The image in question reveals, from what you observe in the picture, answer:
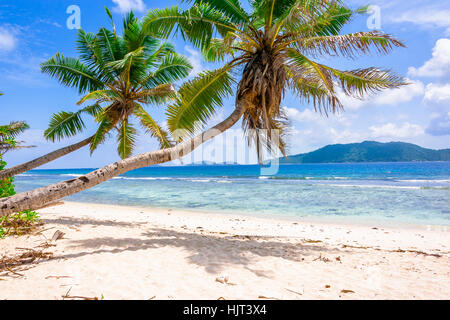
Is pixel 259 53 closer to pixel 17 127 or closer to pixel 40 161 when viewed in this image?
pixel 40 161

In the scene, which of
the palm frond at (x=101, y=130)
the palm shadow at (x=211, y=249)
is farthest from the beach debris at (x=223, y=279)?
the palm frond at (x=101, y=130)

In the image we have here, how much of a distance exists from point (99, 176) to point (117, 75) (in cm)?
651

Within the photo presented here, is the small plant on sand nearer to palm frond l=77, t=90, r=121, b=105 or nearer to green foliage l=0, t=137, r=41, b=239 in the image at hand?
green foliage l=0, t=137, r=41, b=239

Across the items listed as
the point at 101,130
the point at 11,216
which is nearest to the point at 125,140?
the point at 101,130

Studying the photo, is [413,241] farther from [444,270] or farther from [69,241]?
[69,241]

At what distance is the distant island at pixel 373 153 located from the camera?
103m

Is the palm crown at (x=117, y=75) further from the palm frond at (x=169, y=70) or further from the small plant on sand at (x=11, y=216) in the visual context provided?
the small plant on sand at (x=11, y=216)

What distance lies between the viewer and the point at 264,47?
568cm

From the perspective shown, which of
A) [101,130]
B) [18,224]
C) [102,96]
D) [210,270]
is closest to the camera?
[210,270]

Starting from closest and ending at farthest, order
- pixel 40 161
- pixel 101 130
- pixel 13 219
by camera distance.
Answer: pixel 13 219 < pixel 40 161 < pixel 101 130

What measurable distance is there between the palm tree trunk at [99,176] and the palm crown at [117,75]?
409 centimetres

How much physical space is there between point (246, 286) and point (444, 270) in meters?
3.48

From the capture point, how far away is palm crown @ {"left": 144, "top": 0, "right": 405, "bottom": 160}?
5.20m
